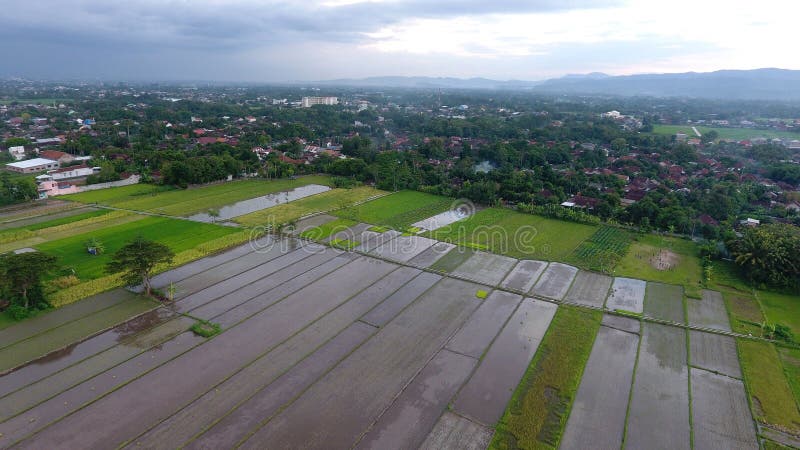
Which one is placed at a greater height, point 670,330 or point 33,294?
point 33,294

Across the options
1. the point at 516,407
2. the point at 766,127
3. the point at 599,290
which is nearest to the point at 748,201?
the point at 599,290

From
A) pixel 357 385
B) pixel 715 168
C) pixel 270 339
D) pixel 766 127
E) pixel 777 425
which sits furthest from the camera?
pixel 766 127

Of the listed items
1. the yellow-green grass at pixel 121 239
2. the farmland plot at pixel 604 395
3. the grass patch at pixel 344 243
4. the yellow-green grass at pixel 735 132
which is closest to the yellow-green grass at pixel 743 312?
the farmland plot at pixel 604 395

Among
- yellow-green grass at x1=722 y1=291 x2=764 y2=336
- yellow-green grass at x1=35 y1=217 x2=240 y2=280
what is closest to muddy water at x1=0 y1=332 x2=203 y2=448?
yellow-green grass at x1=35 y1=217 x2=240 y2=280

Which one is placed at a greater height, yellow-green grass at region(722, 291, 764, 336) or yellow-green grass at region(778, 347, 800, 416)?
yellow-green grass at region(722, 291, 764, 336)

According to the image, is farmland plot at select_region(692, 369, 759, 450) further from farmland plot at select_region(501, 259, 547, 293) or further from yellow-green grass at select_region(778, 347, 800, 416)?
farmland plot at select_region(501, 259, 547, 293)

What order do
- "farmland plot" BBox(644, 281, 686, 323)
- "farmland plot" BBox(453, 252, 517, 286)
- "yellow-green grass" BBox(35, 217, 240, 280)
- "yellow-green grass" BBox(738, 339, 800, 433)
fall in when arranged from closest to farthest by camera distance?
"yellow-green grass" BBox(738, 339, 800, 433) → "farmland plot" BBox(644, 281, 686, 323) → "farmland plot" BBox(453, 252, 517, 286) → "yellow-green grass" BBox(35, 217, 240, 280)

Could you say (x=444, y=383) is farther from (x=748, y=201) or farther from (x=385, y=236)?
(x=748, y=201)
